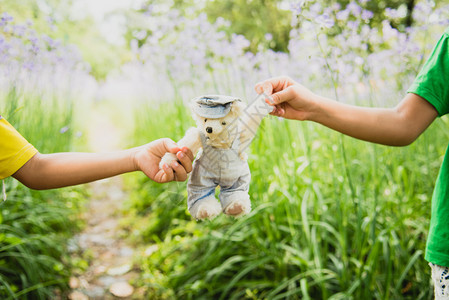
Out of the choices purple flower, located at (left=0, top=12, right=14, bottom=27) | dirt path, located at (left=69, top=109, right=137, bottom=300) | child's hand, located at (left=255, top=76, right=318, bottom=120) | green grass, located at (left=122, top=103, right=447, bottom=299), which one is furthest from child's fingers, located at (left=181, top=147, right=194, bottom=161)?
dirt path, located at (left=69, top=109, right=137, bottom=300)

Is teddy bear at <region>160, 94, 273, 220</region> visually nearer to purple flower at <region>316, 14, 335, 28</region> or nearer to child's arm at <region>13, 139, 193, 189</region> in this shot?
child's arm at <region>13, 139, 193, 189</region>

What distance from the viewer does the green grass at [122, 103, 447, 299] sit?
79.7 inches

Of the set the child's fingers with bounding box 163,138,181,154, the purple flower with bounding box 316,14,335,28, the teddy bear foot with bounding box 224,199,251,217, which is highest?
the purple flower with bounding box 316,14,335,28

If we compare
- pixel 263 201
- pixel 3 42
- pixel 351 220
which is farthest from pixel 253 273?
pixel 3 42

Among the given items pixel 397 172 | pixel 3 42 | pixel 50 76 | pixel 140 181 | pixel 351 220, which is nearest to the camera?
pixel 3 42

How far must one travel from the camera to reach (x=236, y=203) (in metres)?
0.88

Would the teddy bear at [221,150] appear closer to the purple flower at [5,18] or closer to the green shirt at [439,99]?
the green shirt at [439,99]

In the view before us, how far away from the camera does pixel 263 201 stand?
224cm

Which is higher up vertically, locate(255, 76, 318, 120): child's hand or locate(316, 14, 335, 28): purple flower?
locate(316, 14, 335, 28): purple flower

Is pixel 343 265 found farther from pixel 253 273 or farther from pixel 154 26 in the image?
pixel 154 26

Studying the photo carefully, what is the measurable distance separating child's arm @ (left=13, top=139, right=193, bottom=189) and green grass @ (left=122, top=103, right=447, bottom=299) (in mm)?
972

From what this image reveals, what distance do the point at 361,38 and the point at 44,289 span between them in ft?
8.25

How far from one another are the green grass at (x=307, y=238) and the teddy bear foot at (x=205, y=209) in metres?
1.04

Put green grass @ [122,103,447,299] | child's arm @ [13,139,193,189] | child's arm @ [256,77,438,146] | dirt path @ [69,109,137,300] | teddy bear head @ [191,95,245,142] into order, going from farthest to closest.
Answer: dirt path @ [69,109,137,300]
green grass @ [122,103,447,299]
child's arm @ [256,77,438,146]
child's arm @ [13,139,193,189]
teddy bear head @ [191,95,245,142]
